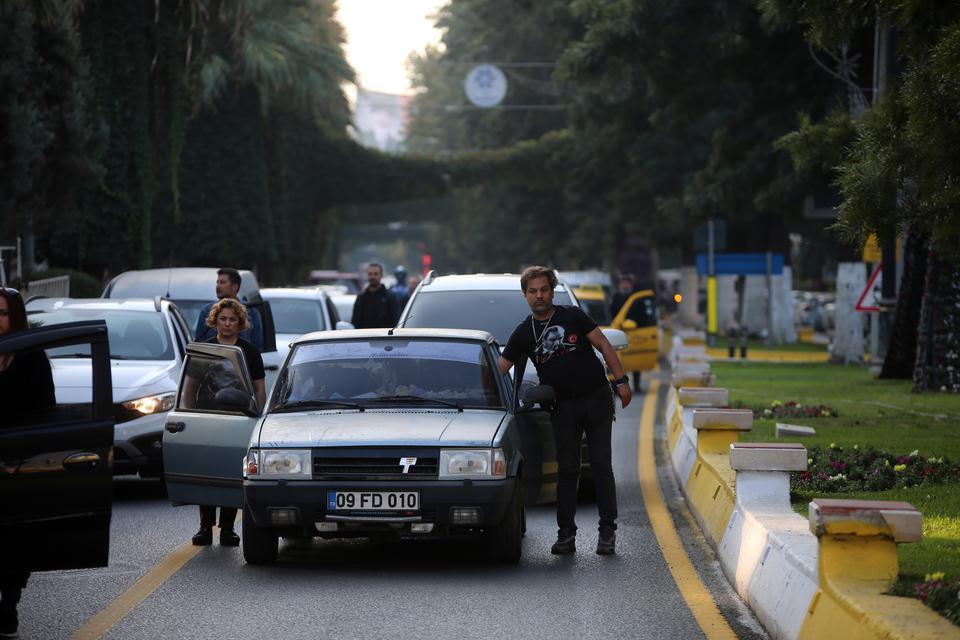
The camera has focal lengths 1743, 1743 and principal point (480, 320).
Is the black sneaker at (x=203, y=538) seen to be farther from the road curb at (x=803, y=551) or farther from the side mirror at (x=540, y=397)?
the road curb at (x=803, y=551)

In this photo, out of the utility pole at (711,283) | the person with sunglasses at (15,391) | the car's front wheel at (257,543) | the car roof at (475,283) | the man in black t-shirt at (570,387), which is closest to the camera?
the person with sunglasses at (15,391)

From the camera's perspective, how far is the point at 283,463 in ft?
33.0

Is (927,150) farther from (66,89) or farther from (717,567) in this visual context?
(66,89)

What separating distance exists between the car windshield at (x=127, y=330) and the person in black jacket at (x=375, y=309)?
5.26 meters

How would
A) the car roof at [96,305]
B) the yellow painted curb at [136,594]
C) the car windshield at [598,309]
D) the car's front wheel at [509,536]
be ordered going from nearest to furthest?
1. the yellow painted curb at [136,594]
2. the car's front wheel at [509,536]
3. the car roof at [96,305]
4. the car windshield at [598,309]

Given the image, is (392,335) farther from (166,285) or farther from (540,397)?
(166,285)

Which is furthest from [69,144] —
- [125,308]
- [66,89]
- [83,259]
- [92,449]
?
[92,449]

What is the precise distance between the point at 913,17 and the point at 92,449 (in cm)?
656

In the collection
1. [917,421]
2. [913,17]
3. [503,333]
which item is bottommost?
[917,421]

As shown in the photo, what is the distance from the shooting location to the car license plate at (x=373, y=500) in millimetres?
9914

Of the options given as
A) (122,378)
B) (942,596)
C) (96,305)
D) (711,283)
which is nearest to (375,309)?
(96,305)

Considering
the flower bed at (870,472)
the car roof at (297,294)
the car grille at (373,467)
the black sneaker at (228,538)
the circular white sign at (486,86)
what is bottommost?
the black sneaker at (228,538)

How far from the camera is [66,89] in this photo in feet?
96.9

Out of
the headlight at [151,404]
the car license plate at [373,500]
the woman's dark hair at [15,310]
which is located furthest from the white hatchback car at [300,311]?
the woman's dark hair at [15,310]
